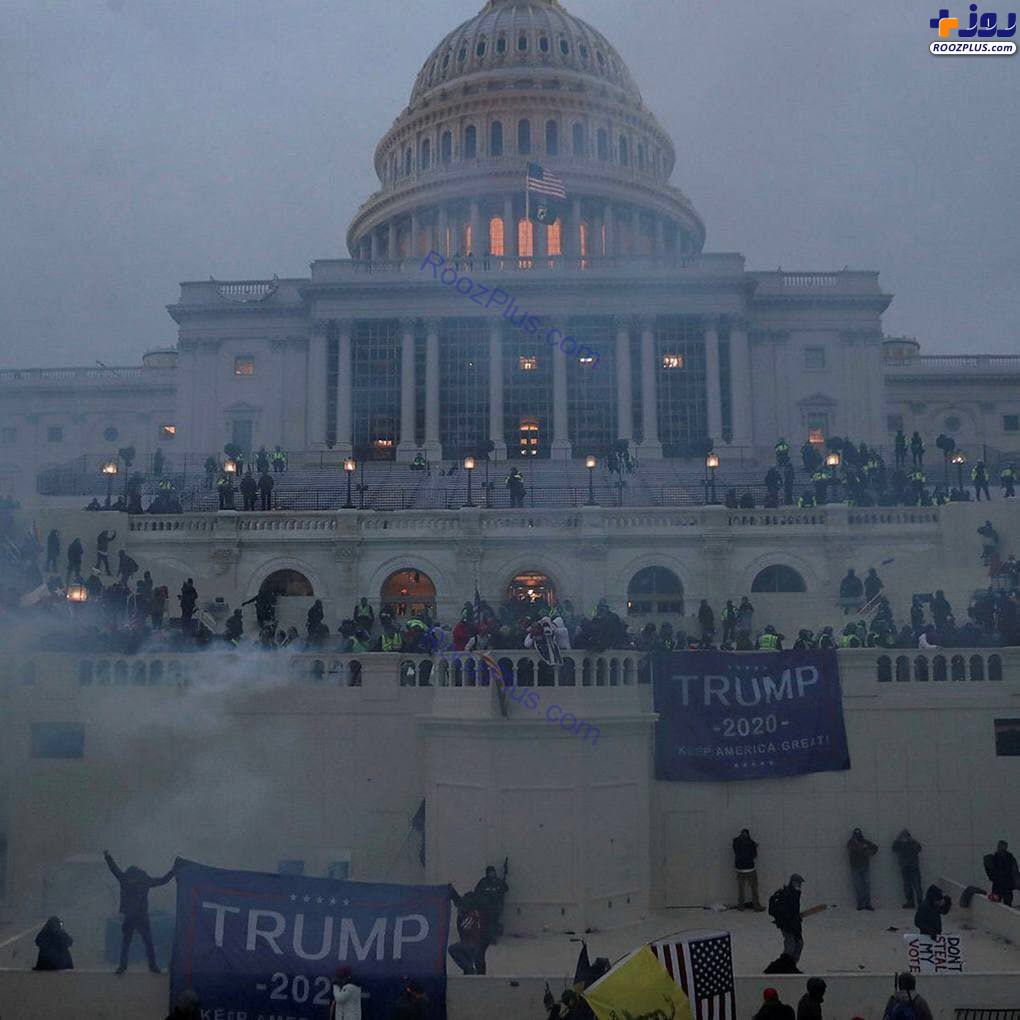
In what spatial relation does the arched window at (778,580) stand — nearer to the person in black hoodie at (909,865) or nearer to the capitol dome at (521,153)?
the person in black hoodie at (909,865)

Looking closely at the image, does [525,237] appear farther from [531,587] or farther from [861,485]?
[531,587]

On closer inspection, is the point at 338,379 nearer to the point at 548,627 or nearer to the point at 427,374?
the point at 427,374

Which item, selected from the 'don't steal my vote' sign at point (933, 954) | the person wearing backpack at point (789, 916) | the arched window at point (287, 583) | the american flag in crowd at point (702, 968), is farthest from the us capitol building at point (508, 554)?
the 'don't steal my vote' sign at point (933, 954)

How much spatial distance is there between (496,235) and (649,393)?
2503cm

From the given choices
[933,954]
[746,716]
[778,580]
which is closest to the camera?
[933,954]

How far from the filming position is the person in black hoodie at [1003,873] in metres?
20.7

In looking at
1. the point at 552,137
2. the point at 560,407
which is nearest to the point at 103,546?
the point at 560,407

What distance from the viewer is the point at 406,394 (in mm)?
63875

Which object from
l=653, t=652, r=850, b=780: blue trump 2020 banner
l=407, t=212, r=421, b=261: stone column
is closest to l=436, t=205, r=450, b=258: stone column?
l=407, t=212, r=421, b=261: stone column

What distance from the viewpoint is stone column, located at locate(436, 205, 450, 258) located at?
8381 centimetres

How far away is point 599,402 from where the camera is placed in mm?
64312

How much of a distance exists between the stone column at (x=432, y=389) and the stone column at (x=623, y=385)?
30.1 feet

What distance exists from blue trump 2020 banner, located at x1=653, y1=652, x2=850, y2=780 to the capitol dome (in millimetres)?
60788

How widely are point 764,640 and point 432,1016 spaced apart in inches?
469
